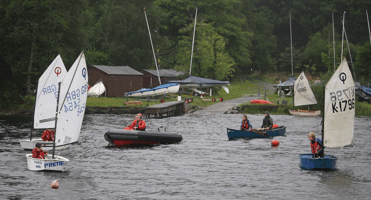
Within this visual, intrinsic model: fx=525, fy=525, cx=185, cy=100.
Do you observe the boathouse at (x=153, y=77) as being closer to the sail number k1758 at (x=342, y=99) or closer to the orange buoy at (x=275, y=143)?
the orange buoy at (x=275, y=143)

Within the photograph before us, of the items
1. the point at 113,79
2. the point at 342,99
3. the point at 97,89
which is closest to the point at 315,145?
the point at 342,99

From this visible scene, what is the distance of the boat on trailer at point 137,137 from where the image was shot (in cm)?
4192

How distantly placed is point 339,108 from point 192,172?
403 inches

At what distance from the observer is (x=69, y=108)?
33.6 metres

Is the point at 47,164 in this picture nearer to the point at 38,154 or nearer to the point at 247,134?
the point at 38,154

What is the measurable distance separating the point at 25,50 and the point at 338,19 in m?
119

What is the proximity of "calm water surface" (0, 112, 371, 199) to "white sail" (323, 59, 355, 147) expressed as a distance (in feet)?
7.02

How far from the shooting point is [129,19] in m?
119

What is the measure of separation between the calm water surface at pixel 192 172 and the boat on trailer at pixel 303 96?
22.1m

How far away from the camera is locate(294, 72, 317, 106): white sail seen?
73375 mm

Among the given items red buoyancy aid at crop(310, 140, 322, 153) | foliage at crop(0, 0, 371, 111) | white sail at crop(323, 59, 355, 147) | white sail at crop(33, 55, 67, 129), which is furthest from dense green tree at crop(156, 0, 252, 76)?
red buoyancy aid at crop(310, 140, 322, 153)

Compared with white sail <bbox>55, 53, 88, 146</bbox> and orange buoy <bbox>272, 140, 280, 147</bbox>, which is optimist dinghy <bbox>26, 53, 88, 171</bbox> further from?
orange buoy <bbox>272, 140, 280, 147</bbox>

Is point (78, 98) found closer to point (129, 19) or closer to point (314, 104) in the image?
point (314, 104)

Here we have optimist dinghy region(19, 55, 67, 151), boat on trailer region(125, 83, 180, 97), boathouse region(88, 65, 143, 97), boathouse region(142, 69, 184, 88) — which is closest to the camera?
optimist dinghy region(19, 55, 67, 151)
